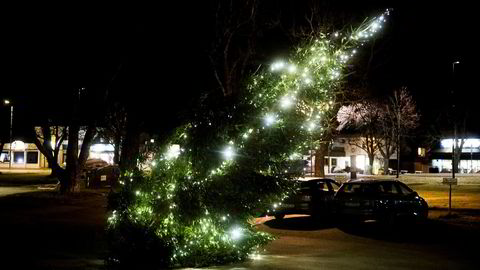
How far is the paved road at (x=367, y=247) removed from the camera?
11094mm

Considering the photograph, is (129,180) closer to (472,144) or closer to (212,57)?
(212,57)

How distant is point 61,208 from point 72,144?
6.99m

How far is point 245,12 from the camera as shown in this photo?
2405 centimetres

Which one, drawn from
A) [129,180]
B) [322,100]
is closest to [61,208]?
[129,180]

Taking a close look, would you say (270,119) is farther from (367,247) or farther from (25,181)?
(25,181)

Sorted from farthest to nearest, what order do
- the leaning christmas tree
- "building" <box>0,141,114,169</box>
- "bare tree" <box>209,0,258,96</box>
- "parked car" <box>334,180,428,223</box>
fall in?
"building" <box>0,141,114,169</box> < "bare tree" <box>209,0,258,96</box> < "parked car" <box>334,180,428,223</box> < the leaning christmas tree

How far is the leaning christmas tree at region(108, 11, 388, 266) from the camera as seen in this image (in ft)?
36.0

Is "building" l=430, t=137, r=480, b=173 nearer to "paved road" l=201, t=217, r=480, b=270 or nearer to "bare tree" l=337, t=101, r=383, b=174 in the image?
"bare tree" l=337, t=101, r=383, b=174

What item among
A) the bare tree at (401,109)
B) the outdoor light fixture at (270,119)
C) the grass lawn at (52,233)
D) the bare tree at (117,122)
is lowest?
Result: the grass lawn at (52,233)

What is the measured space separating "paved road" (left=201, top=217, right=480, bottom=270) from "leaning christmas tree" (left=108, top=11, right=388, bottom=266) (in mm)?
931

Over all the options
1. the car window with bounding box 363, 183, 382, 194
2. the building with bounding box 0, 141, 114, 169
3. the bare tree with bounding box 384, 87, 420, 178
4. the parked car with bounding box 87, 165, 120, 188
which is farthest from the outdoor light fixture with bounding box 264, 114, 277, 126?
the building with bounding box 0, 141, 114, 169

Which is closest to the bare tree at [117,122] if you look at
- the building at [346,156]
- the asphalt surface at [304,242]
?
the asphalt surface at [304,242]

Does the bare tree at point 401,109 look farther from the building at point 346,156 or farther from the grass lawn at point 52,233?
the grass lawn at point 52,233

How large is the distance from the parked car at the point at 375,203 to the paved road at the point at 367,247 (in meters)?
0.44
